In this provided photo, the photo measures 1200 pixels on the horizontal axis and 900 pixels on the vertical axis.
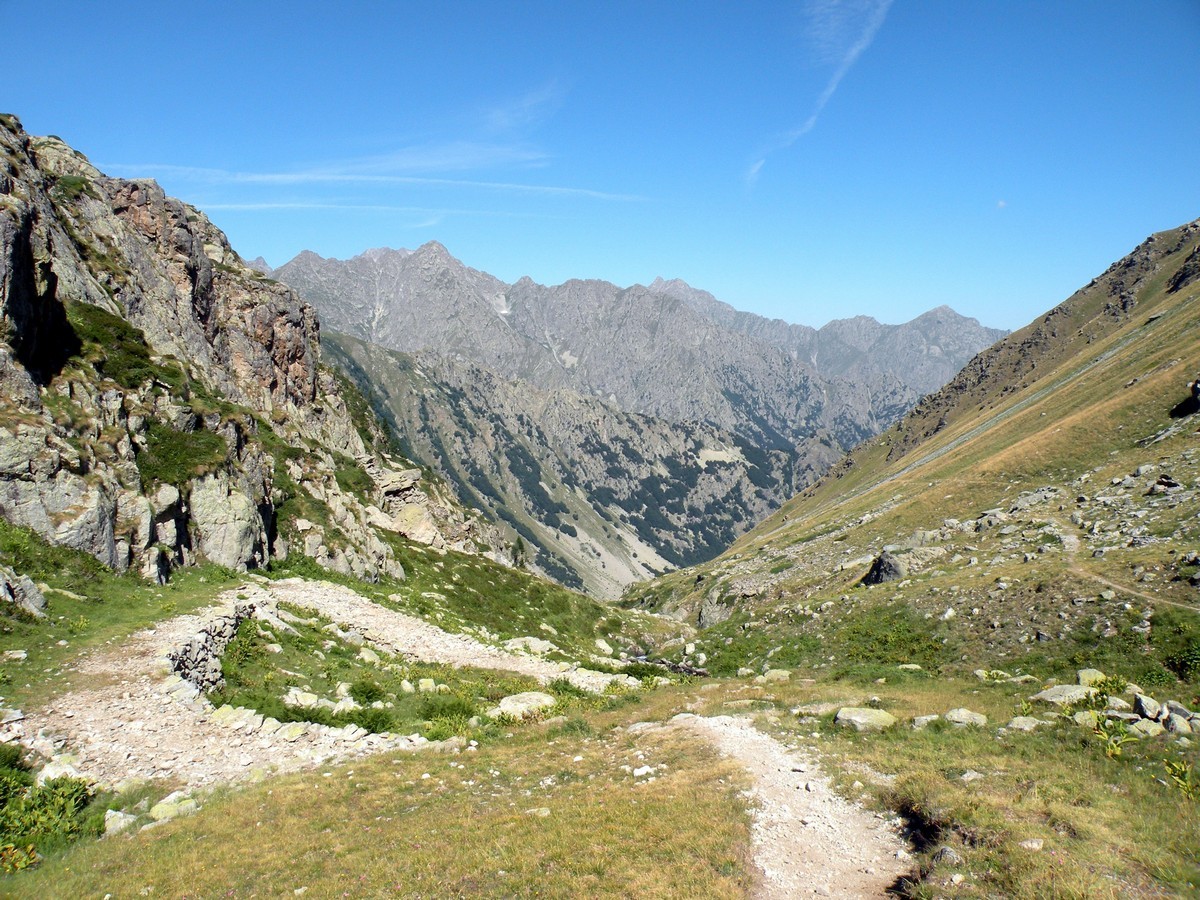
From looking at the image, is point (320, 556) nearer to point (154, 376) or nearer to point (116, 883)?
point (154, 376)

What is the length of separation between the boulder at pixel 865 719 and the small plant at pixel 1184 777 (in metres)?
7.62

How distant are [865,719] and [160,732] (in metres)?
22.6

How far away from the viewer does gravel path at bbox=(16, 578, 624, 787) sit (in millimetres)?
16906

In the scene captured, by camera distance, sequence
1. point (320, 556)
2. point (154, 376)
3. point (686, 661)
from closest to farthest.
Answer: point (154, 376) → point (320, 556) → point (686, 661)

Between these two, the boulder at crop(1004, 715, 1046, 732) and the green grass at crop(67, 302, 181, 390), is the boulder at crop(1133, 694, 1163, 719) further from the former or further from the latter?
the green grass at crop(67, 302, 181, 390)

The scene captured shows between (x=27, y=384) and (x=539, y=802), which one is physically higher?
(x=27, y=384)

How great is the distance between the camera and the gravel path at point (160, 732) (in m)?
16.9

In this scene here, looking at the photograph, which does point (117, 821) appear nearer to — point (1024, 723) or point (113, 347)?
point (1024, 723)

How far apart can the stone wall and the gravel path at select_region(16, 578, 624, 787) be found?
0.39 metres

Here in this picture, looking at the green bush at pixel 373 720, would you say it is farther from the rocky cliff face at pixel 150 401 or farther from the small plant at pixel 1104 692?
the small plant at pixel 1104 692

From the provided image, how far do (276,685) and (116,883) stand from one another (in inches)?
438

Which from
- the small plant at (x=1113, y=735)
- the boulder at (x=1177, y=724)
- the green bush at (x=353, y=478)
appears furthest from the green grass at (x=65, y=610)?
the green bush at (x=353, y=478)

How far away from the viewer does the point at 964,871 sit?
12.4m

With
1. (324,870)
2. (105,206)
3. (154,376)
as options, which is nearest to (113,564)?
(154,376)
